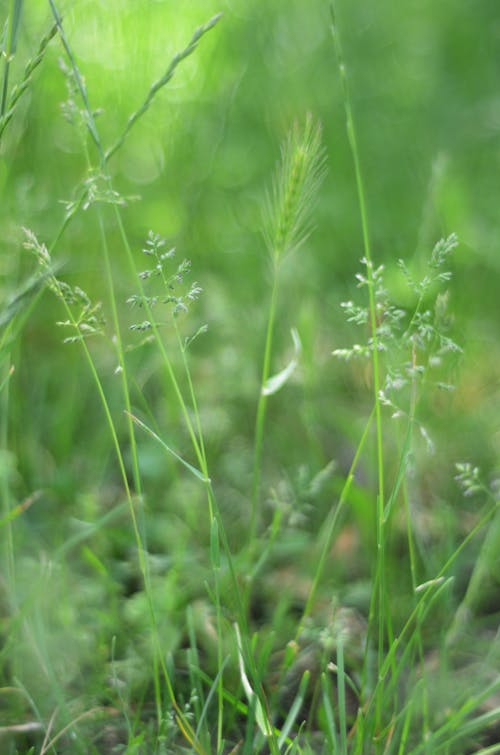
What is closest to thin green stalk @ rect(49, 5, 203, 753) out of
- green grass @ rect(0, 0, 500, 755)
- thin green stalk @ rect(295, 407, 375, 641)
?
green grass @ rect(0, 0, 500, 755)

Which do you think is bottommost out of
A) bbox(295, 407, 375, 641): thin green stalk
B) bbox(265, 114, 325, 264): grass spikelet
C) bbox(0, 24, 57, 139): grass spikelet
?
bbox(295, 407, 375, 641): thin green stalk

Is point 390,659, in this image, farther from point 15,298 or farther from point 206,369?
point 206,369

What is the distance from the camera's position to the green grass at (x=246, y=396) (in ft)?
3.01

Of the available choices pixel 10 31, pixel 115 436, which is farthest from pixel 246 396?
pixel 10 31

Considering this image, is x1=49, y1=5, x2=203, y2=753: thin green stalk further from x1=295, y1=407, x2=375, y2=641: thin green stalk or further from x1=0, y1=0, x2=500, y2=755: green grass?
x1=295, y1=407, x2=375, y2=641: thin green stalk

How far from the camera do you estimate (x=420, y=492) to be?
59.7 inches

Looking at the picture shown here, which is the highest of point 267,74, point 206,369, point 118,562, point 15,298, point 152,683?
point 267,74

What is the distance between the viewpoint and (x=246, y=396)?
5.32 feet

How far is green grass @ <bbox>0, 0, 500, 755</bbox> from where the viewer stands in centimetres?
92

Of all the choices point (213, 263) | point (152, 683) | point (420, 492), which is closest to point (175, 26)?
point (213, 263)

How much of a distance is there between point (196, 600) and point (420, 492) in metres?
0.52

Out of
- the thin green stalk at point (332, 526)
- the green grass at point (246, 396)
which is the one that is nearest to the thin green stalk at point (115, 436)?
the green grass at point (246, 396)

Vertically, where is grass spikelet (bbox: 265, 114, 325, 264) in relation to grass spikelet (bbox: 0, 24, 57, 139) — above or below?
below

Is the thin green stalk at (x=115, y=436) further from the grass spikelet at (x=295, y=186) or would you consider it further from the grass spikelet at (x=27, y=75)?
the grass spikelet at (x=295, y=186)
